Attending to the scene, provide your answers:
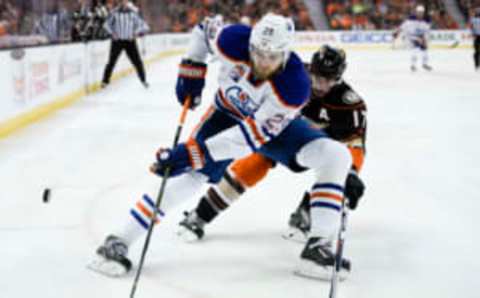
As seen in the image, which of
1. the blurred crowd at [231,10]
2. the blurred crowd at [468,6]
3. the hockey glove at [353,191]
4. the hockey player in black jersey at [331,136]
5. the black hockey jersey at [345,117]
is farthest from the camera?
the blurred crowd at [468,6]

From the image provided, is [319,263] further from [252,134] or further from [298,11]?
[298,11]

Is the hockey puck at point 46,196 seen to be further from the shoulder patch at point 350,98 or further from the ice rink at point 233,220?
the shoulder patch at point 350,98

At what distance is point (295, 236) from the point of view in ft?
10.2

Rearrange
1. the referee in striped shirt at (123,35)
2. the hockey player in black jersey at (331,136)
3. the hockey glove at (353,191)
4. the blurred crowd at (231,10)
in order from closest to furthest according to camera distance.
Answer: the hockey glove at (353,191) → the hockey player in black jersey at (331,136) → the referee in striped shirt at (123,35) → the blurred crowd at (231,10)

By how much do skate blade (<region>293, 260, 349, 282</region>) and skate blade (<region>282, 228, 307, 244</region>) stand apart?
0.43 meters

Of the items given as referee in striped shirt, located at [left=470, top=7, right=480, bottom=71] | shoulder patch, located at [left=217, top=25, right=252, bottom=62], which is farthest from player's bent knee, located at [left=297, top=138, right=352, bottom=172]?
referee in striped shirt, located at [left=470, top=7, right=480, bottom=71]

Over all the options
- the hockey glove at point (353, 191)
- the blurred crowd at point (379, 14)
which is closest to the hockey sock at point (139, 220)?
the hockey glove at point (353, 191)

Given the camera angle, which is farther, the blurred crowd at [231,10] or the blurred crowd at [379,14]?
the blurred crowd at [379,14]

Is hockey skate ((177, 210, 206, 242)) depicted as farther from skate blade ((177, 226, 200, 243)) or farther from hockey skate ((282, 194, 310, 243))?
hockey skate ((282, 194, 310, 243))

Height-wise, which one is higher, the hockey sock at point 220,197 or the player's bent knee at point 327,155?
the player's bent knee at point 327,155

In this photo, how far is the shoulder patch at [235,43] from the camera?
2562mm

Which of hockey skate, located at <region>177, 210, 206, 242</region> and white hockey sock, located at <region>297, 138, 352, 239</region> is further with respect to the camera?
hockey skate, located at <region>177, 210, 206, 242</region>

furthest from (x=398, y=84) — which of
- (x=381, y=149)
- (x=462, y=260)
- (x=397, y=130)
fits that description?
(x=462, y=260)

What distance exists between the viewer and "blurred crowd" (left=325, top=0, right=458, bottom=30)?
19203 millimetres
